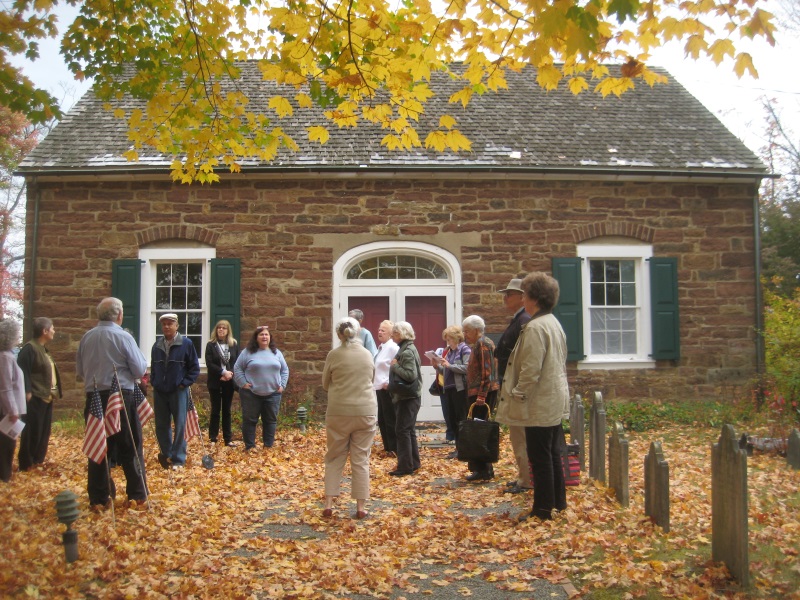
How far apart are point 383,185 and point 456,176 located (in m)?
1.21

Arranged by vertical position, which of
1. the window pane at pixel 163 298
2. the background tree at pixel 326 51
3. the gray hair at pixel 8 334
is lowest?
the gray hair at pixel 8 334

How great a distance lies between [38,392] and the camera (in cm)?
822

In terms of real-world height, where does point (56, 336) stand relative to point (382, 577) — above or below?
above

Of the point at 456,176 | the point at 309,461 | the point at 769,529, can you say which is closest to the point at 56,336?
the point at 309,461

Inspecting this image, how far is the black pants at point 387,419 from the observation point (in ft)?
30.4

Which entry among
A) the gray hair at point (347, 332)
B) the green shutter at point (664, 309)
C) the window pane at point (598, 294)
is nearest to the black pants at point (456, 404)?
the gray hair at point (347, 332)

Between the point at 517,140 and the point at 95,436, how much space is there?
941cm

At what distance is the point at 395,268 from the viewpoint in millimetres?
12992

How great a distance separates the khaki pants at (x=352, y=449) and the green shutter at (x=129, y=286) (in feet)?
22.9

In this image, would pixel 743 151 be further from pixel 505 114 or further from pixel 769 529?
pixel 769 529

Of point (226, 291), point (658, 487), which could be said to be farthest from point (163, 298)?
point (658, 487)

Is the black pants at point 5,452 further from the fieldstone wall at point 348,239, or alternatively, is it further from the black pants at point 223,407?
the fieldstone wall at point 348,239

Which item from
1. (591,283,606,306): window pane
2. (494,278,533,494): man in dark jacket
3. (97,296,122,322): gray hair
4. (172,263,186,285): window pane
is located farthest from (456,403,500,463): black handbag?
(172,263,186,285): window pane

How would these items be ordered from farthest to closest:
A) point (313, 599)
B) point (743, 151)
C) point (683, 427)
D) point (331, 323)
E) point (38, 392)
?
point (743, 151) < point (331, 323) < point (683, 427) < point (38, 392) < point (313, 599)
